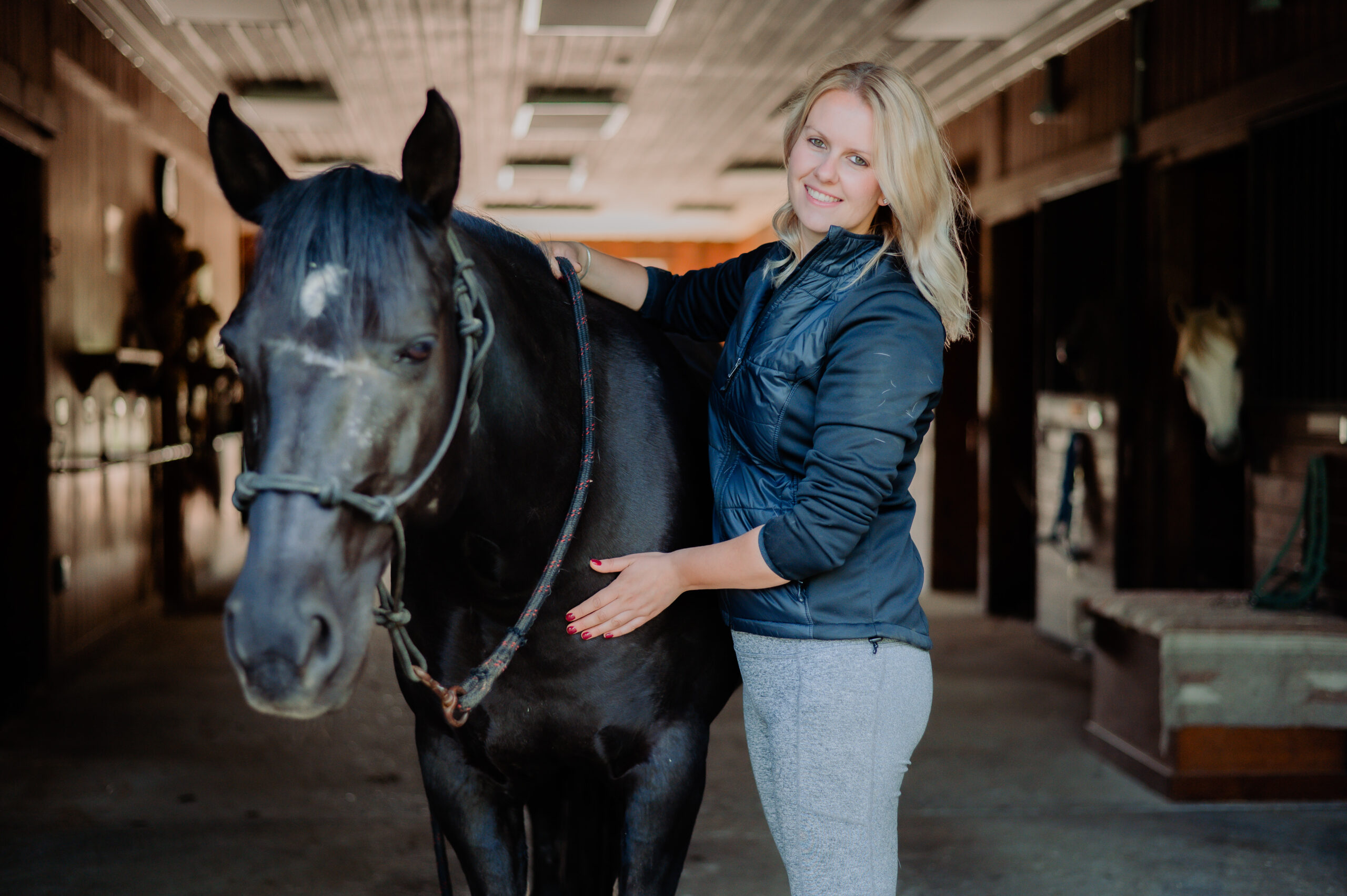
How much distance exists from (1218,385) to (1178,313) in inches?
17.1

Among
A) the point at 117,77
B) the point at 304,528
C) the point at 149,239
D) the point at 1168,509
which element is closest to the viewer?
the point at 304,528

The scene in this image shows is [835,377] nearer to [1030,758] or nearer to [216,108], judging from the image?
[216,108]

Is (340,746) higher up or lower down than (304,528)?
lower down

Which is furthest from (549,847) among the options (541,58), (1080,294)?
(541,58)

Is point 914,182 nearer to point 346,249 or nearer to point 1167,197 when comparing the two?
point 346,249

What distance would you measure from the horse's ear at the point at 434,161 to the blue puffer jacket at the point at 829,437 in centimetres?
41

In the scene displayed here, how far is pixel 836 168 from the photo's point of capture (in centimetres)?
132

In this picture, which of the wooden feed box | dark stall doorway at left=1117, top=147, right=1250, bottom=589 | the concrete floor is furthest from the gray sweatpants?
dark stall doorway at left=1117, top=147, right=1250, bottom=589

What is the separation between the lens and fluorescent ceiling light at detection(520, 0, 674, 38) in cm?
471

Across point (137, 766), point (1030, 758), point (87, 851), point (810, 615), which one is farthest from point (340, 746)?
point (810, 615)

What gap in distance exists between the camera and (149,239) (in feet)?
19.4

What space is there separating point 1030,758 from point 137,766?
269cm

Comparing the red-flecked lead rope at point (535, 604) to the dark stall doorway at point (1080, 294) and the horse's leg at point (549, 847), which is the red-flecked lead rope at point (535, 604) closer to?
the horse's leg at point (549, 847)

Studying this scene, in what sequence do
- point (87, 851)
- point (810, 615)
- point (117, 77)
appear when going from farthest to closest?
point (117, 77) < point (87, 851) < point (810, 615)
